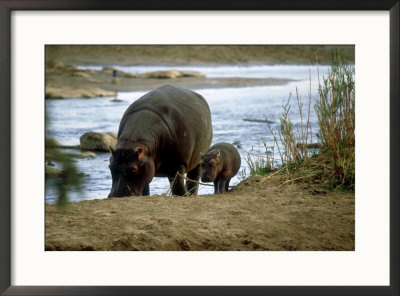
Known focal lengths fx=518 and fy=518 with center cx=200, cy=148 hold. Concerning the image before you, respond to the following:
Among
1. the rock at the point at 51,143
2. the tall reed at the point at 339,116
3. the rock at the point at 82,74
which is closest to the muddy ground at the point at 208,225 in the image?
the tall reed at the point at 339,116

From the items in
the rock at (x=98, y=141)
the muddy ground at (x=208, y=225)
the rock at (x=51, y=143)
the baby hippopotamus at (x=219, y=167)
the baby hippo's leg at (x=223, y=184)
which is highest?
the rock at (x=51, y=143)

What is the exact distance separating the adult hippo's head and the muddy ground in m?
0.18

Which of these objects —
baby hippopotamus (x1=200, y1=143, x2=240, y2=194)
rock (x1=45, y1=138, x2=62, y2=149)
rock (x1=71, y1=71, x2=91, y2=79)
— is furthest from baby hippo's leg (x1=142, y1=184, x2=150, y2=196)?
rock (x1=45, y1=138, x2=62, y2=149)

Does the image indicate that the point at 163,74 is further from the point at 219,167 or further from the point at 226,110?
the point at 219,167

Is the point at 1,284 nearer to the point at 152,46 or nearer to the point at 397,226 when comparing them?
the point at 152,46

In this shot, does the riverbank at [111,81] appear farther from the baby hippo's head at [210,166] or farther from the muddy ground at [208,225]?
the baby hippo's head at [210,166]

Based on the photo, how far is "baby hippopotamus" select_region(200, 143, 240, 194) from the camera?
5.81 metres

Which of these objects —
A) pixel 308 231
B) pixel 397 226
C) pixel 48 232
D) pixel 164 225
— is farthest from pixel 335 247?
pixel 48 232

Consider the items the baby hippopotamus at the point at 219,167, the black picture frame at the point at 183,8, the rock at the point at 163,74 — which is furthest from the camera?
the baby hippopotamus at the point at 219,167

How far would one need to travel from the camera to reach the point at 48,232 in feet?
13.7

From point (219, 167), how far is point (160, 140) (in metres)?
0.84

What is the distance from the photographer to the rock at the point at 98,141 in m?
4.51

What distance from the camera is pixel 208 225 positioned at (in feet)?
14.0

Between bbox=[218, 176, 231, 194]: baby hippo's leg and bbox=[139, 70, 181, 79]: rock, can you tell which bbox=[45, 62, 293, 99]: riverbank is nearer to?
bbox=[139, 70, 181, 79]: rock
